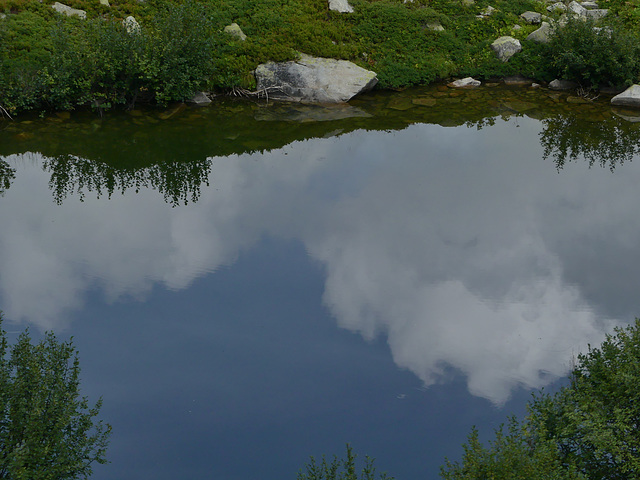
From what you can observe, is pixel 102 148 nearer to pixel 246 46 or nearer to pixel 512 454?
pixel 246 46

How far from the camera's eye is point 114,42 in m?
26.2

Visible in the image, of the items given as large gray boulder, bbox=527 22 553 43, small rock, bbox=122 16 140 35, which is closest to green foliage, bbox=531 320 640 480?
small rock, bbox=122 16 140 35

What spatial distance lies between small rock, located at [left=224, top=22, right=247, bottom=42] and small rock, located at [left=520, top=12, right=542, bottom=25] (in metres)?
14.4

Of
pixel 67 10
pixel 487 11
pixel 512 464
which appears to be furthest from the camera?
pixel 487 11

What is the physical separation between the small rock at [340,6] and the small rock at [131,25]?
941 centimetres

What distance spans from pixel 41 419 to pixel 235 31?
78.5 ft

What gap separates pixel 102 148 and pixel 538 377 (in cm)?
1702

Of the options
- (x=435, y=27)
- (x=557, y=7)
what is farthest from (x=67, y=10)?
(x=557, y=7)

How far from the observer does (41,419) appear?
10.2 m

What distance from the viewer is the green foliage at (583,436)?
Answer: 9719mm

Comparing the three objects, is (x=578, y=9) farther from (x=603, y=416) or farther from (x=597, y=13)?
(x=603, y=416)

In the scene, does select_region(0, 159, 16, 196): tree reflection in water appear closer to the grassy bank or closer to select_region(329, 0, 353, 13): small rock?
the grassy bank

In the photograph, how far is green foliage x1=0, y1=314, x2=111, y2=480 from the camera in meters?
9.87

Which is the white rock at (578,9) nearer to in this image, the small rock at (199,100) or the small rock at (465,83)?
the small rock at (465,83)
